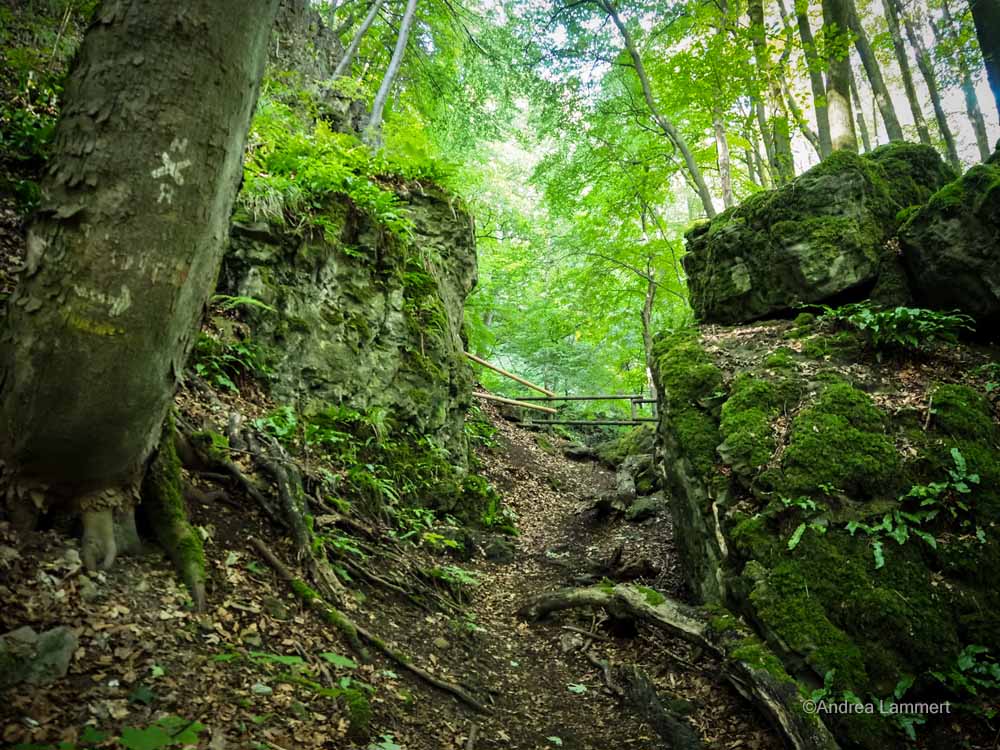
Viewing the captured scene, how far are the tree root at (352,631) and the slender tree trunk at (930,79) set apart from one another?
15902mm

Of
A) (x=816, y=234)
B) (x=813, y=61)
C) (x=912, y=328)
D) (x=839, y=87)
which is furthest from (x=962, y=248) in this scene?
(x=813, y=61)

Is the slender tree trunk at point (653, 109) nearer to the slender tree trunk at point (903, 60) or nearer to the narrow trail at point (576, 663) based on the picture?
the slender tree trunk at point (903, 60)

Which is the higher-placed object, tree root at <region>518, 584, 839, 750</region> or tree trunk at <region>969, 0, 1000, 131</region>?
tree trunk at <region>969, 0, 1000, 131</region>

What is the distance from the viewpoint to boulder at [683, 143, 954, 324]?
7.04 m

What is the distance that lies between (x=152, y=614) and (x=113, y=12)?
2716 millimetres

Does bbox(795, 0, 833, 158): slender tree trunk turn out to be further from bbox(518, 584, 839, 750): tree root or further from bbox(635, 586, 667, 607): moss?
bbox(518, 584, 839, 750): tree root

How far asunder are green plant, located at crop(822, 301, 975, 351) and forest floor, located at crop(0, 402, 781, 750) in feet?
11.6

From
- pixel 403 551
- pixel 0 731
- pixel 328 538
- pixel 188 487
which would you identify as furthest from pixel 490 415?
pixel 0 731

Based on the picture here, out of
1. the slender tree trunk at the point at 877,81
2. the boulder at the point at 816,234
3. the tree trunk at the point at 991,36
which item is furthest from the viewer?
the slender tree trunk at the point at 877,81

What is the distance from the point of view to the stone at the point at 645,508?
28.3 feet

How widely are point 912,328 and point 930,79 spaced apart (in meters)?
14.2

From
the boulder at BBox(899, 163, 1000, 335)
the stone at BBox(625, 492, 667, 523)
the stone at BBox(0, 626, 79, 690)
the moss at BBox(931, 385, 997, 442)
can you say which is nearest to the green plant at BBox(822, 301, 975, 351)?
the boulder at BBox(899, 163, 1000, 335)

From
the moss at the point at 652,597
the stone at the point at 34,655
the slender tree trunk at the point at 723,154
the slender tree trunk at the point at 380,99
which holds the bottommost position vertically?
the moss at the point at 652,597

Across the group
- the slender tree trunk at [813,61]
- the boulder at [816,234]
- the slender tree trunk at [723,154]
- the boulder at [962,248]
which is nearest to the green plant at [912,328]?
the boulder at [962,248]
